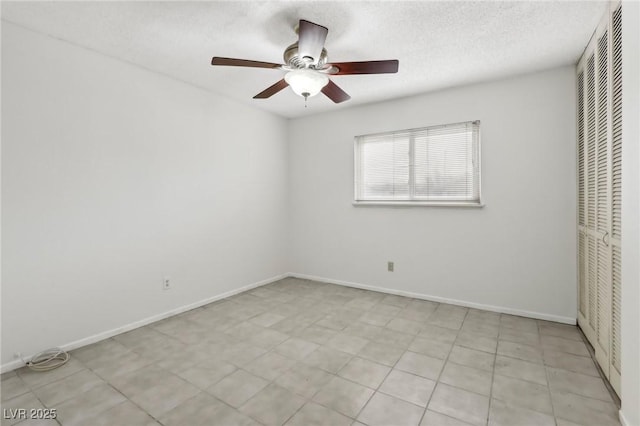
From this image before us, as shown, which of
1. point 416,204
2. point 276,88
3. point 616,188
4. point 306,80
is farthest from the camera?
point 416,204

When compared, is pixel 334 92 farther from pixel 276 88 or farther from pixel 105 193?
pixel 105 193

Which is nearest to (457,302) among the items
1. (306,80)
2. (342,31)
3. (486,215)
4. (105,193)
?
(486,215)

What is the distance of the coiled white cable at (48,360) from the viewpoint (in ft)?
7.01

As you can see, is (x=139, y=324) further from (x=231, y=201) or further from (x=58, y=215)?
(x=231, y=201)

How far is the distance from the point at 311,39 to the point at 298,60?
28 centimetres

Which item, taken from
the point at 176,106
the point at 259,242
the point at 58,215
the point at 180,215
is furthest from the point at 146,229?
the point at 259,242

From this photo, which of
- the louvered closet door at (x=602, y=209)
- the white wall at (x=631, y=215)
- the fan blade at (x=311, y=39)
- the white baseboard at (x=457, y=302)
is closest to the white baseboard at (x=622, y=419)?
the white wall at (x=631, y=215)

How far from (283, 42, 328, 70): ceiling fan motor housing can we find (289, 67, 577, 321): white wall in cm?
182

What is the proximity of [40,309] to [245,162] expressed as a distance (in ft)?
8.00

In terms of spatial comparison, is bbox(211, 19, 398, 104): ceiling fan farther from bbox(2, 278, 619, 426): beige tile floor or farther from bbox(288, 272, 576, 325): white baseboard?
bbox(288, 272, 576, 325): white baseboard

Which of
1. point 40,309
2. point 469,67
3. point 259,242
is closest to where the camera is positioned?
point 40,309

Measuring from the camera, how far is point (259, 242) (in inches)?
165

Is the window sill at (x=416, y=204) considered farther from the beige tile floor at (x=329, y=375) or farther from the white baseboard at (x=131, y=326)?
the white baseboard at (x=131, y=326)

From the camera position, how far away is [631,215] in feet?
4.92
